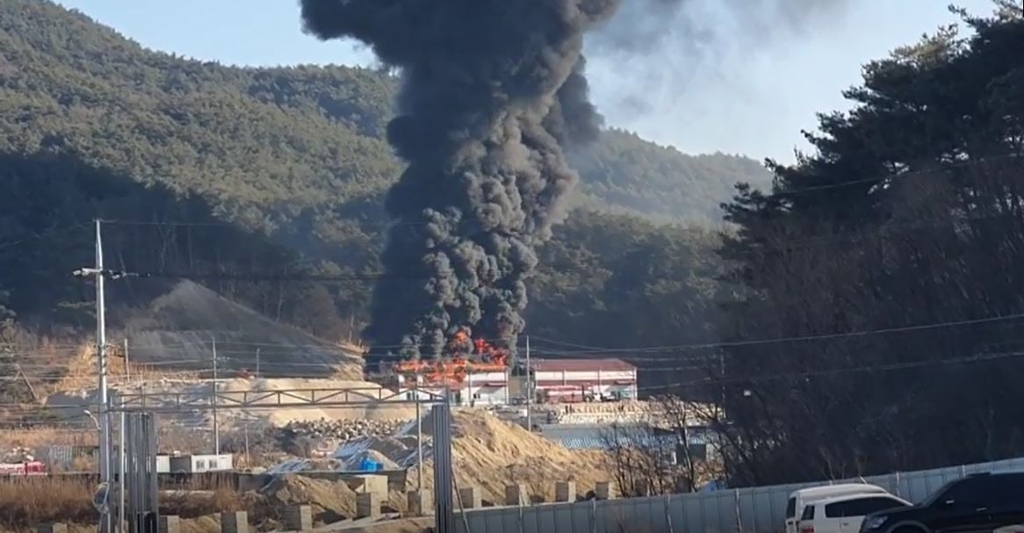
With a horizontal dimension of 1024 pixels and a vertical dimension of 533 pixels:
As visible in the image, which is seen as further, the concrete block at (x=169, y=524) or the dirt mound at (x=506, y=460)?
the dirt mound at (x=506, y=460)

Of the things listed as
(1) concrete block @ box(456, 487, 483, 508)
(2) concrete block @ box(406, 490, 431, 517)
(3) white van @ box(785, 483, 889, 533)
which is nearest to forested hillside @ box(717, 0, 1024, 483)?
(1) concrete block @ box(456, 487, 483, 508)

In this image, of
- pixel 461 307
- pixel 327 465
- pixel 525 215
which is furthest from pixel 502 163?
pixel 327 465

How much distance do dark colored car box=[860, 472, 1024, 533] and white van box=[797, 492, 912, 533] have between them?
7.17ft

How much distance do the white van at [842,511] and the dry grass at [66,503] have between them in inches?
1061

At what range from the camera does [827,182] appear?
5603cm

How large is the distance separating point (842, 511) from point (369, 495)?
949 inches

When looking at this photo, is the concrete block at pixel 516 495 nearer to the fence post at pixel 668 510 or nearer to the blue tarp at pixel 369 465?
the blue tarp at pixel 369 465

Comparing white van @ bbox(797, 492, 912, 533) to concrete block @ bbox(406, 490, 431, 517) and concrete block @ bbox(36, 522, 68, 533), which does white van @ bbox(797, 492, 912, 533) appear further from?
concrete block @ bbox(36, 522, 68, 533)

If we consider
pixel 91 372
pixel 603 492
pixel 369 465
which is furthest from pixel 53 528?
pixel 91 372

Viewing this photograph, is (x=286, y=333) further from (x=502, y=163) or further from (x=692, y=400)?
(x=692, y=400)

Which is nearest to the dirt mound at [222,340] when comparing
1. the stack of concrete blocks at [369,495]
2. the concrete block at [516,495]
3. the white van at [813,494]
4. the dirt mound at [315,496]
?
the concrete block at [516,495]

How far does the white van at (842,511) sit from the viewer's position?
27031 millimetres

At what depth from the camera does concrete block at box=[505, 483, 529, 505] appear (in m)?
50.2

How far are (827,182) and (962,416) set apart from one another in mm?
13182
